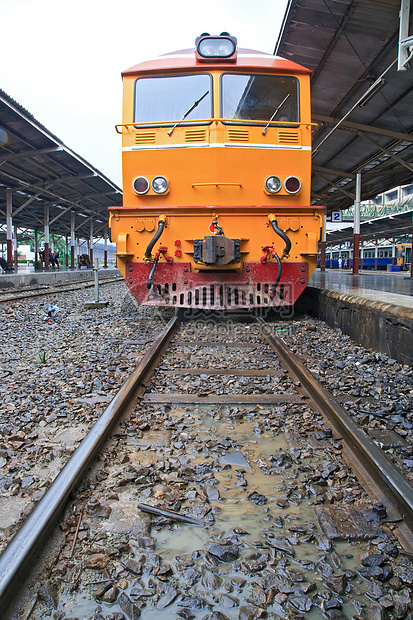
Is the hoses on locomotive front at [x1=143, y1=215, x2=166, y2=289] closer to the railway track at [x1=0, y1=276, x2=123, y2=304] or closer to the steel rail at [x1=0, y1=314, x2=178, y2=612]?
the steel rail at [x1=0, y1=314, x2=178, y2=612]

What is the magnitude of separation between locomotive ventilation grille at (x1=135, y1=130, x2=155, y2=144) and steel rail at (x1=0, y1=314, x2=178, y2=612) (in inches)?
173

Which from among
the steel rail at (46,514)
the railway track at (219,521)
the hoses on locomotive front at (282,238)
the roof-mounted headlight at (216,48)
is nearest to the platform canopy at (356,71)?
the roof-mounted headlight at (216,48)

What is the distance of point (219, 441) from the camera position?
2408 mm

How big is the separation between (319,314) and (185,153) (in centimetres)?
350

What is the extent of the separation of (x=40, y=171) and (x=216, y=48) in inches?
513

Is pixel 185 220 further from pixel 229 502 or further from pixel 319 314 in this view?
pixel 229 502

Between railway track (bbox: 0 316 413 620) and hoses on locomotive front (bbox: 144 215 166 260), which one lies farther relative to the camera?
hoses on locomotive front (bbox: 144 215 166 260)

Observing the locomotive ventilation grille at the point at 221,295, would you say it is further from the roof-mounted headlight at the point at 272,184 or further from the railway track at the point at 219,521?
the railway track at the point at 219,521

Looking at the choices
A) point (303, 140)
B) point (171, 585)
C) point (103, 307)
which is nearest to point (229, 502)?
point (171, 585)

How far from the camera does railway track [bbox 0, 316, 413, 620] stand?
1316 millimetres

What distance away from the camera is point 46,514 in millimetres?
1569

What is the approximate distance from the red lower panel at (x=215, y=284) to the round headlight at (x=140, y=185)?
102cm

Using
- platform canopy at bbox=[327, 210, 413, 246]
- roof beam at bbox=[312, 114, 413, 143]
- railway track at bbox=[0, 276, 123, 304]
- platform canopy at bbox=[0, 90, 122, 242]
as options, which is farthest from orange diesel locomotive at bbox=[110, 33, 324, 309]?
platform canopy at bbox=[327, 210, 413, 246]

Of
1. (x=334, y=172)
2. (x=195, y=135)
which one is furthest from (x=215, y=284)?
(x=334, y=172)
